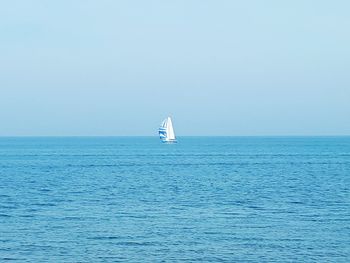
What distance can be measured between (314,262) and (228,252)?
4704mm

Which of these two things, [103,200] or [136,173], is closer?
[103,200]

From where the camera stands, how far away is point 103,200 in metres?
63.0

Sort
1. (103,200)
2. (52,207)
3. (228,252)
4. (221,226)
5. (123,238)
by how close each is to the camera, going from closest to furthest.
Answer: (228,252)
(123,238)
(221,226)
(52,207)
(103,200)

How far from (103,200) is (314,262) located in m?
29.9

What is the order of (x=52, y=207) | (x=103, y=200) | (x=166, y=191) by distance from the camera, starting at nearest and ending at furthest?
(x=52, y=207), (x=103, y=200), (x=166, y=191)

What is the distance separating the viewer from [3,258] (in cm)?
3662

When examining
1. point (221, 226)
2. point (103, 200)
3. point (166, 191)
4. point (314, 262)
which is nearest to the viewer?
point (314, 262)

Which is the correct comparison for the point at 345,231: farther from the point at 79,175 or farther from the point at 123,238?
the point at 79,175

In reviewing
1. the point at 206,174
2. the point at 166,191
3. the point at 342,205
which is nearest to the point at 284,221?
the point at 342,205

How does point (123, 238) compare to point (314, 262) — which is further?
point (123, 238)

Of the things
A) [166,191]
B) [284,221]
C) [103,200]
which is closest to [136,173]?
[166,191]

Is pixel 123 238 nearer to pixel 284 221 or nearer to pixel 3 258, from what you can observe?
pixel 3 258

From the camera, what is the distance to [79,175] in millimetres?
99688

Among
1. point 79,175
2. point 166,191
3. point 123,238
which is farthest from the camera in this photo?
point 79,175
